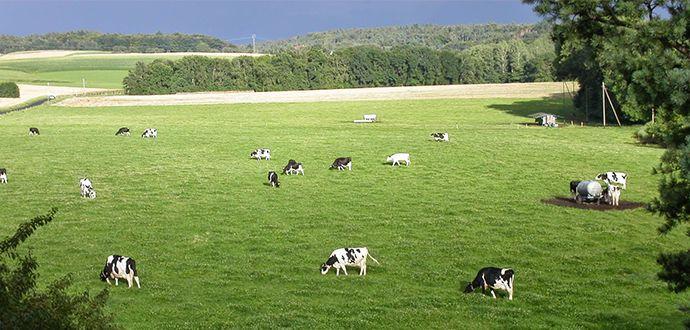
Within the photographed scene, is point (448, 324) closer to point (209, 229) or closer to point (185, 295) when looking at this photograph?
point (185, 295)

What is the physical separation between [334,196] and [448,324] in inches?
666

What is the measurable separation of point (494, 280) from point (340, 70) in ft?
454

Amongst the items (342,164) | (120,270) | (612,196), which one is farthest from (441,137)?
(120,270)

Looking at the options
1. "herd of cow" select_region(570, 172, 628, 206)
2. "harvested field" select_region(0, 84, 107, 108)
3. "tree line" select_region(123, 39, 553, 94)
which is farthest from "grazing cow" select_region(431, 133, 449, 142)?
"tree line" select_region(123, 39, 553, 94)

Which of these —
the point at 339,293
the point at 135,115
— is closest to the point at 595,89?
the point at 135,115

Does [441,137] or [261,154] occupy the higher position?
[441,137]

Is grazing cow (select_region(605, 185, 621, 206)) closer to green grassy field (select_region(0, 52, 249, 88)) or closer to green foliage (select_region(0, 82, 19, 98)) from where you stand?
green foliage (select_region(0, 82, 19, 98))

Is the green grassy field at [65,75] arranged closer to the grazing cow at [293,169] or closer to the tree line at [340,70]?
the tree line at [340,70]

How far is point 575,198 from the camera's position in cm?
3256

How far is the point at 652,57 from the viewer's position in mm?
10961

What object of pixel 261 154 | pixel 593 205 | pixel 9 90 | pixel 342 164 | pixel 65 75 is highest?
pixel 65 75

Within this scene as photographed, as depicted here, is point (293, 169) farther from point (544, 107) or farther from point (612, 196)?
point (544, 107)

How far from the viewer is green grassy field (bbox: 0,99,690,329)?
1861 centimetres

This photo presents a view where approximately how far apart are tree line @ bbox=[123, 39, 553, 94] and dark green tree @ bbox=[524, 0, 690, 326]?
13030cm
